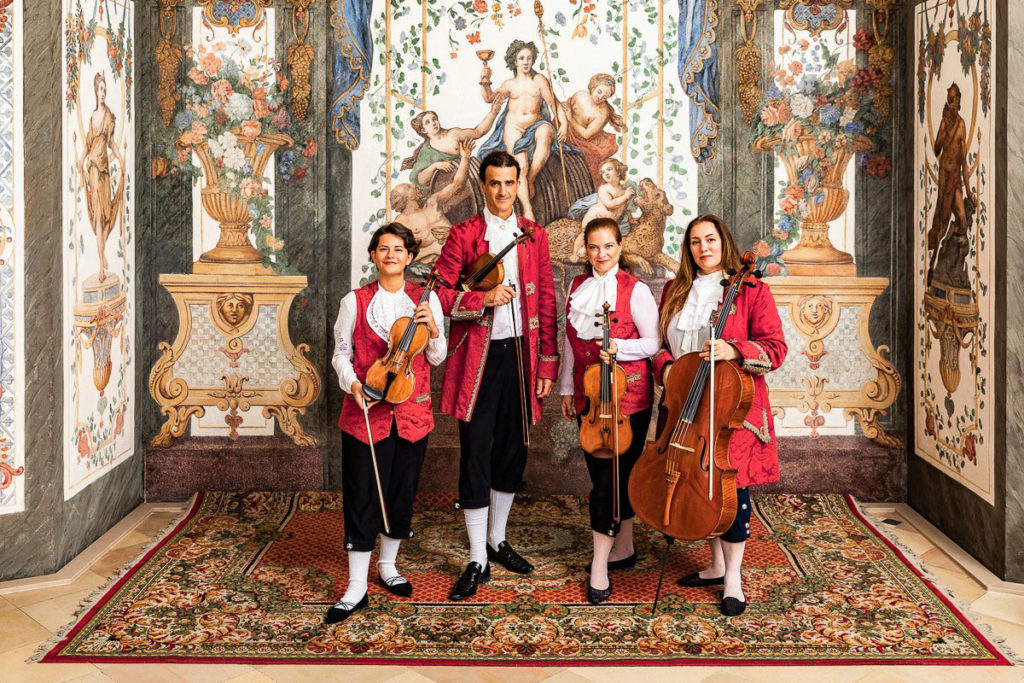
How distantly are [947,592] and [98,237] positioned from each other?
411 cm

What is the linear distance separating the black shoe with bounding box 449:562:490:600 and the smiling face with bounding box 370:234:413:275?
4.10 ft

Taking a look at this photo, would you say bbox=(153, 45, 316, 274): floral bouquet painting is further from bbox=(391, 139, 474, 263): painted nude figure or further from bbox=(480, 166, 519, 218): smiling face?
bbox=(480, 166, 519, 218): smiling face

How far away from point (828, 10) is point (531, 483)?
3.06 metres

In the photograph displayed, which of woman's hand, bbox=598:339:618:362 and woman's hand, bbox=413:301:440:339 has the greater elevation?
woman's hand, bbox=413:301:440:339

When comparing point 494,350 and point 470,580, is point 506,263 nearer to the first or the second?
point 494,350

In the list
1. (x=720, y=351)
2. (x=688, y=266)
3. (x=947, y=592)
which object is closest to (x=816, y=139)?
(x=688, y=266)

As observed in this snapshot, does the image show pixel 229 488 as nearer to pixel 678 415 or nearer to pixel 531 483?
pixel 531 483

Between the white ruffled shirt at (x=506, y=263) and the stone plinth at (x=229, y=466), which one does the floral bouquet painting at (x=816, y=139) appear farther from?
the stone plinth at (x=229, y=466)

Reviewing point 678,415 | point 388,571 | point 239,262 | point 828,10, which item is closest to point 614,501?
point 678,415

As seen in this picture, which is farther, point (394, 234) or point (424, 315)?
point (394, 234)

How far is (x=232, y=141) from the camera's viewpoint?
15.5 ft

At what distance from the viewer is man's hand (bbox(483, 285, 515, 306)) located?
339cm

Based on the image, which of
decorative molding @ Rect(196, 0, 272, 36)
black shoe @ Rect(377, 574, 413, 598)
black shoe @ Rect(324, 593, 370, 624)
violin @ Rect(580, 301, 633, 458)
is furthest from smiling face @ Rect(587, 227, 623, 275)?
decorative molding @ Rect(196, 0, 272, 36)

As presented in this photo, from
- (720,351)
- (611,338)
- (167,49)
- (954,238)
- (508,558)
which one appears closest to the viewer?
(720,351)
